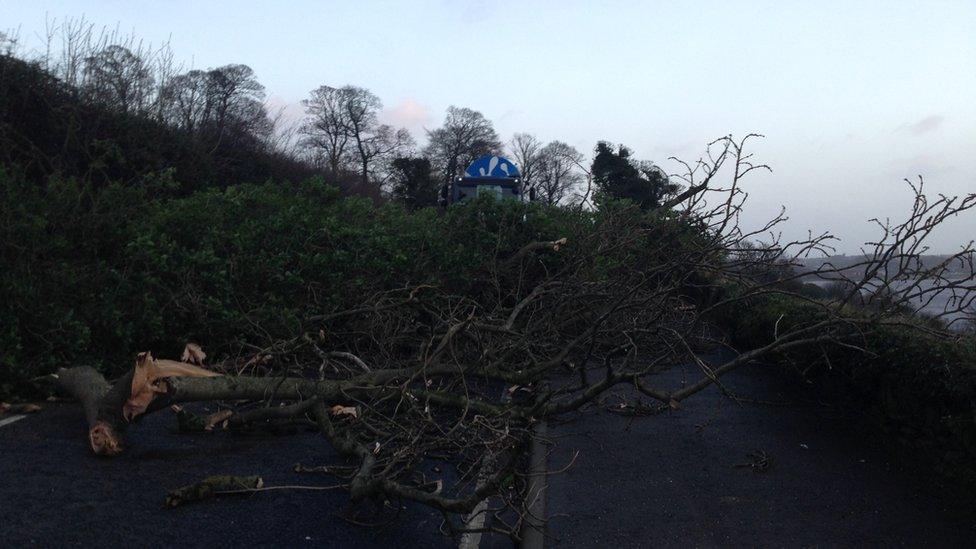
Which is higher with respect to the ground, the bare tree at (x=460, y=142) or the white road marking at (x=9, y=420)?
the bare tree at (x=460, y=142)

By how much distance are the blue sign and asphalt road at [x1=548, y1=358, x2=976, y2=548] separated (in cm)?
1065

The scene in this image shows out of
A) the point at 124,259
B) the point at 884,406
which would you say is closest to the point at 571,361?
the point at 884,406

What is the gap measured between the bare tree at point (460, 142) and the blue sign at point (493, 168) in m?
34.2

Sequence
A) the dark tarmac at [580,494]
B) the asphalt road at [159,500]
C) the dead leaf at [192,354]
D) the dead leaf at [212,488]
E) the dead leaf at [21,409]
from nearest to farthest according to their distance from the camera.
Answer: the asphalt road at [159,500], the dark tarmac at [580,494], the dead leaf at [212,488], the dead leaf at [21,409], the dead leaf at [192,354]

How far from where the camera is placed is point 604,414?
29.0 feet

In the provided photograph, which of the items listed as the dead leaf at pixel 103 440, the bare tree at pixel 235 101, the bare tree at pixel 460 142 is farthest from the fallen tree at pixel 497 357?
the bare tree at pixel 460 142

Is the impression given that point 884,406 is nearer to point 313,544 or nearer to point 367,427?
point 367,427

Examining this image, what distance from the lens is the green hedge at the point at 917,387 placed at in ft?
18.8

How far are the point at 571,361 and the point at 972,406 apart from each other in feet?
13.5

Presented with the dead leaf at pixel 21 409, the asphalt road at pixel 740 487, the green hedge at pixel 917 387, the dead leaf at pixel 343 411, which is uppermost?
the green hedge at pixel 917 387

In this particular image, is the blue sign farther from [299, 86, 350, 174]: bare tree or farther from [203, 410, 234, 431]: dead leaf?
[299, 86, 350, 174]: bare tree

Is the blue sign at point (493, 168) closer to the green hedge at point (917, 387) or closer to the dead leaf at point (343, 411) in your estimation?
the green hedge at point (917, 387)

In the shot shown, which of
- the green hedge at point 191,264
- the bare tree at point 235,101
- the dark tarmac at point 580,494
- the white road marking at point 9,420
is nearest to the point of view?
the dark tarmac at point 580,494

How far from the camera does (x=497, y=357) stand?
25.8ft
